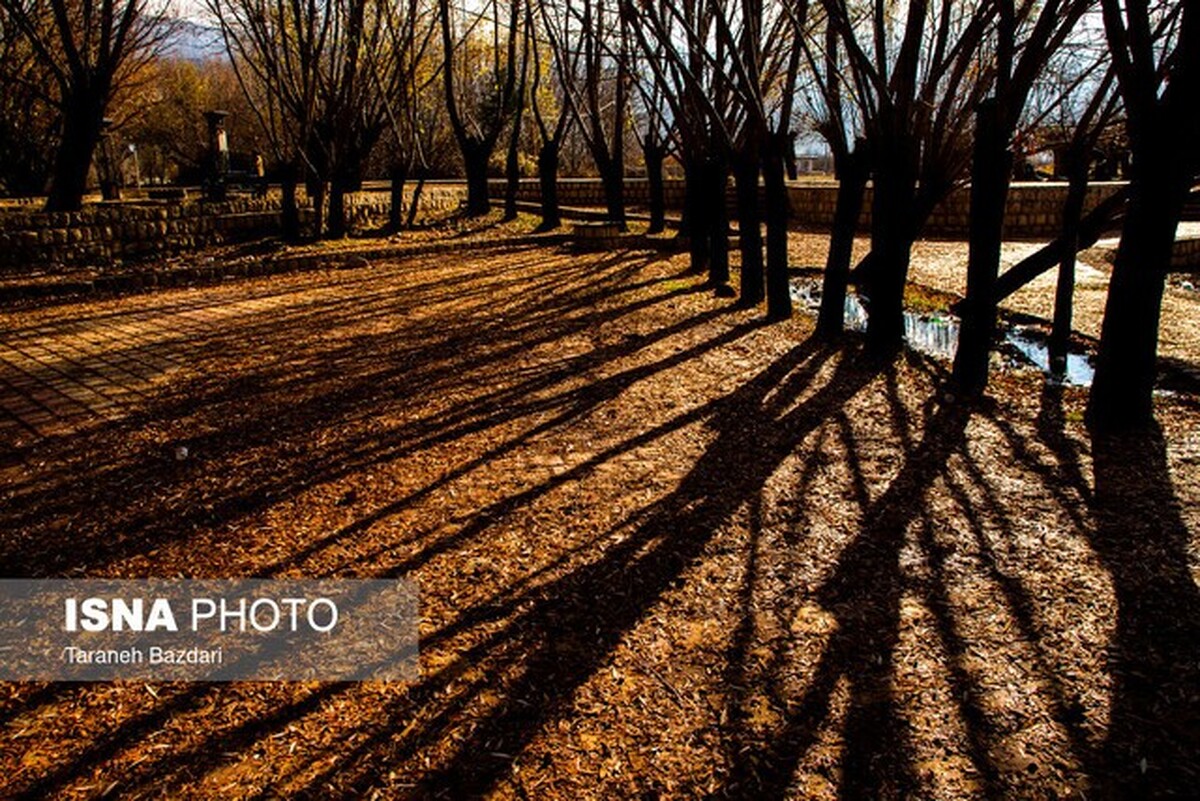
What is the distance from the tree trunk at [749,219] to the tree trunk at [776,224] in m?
0.43

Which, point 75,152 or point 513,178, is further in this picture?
point 513,178

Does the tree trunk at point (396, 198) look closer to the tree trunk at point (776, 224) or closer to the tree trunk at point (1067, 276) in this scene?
the tree trunk at point (776, 224)

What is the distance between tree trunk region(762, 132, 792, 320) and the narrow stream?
2.52ft

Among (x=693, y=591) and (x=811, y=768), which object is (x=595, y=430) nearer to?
(x=693, y=591)

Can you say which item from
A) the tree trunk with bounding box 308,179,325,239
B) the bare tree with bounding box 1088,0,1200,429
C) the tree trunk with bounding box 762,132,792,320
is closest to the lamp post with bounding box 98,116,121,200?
the tree trunk with bounding box 308,179,325,239

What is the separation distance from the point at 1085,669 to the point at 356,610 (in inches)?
98.8

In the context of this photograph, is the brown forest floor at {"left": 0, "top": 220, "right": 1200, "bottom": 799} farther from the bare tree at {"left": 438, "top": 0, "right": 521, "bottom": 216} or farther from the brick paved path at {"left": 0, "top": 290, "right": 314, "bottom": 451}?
the bare tree at {"left": 438, "top": 0, "right": 521, "bottom": 216}

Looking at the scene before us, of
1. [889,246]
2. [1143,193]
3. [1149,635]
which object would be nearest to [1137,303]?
[1143,193]

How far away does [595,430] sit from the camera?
15.6ft

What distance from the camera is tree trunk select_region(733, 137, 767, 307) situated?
26.8ft

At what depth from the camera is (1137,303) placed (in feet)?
15.3

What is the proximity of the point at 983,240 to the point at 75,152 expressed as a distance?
40.3 ft

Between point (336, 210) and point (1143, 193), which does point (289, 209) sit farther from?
point (1143, 193)

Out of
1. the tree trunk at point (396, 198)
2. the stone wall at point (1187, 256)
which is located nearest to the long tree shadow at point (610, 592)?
the tree trunk at point (396, 198)
